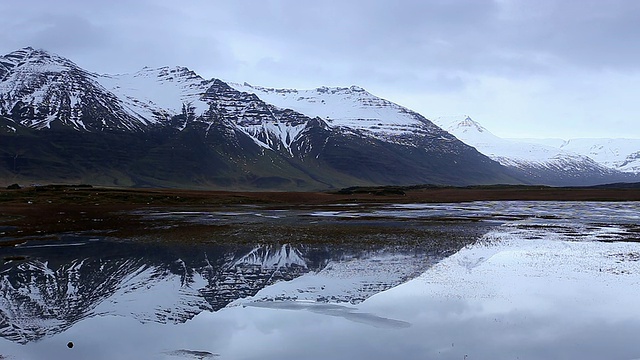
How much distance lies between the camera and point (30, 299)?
2114 centimetres

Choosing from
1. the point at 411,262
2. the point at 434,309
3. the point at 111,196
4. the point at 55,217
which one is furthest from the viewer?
the point at 111,196

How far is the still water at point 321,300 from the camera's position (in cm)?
1573

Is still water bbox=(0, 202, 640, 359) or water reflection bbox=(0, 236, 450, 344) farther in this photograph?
water reflection bbox=(0, 236, 450, 344)

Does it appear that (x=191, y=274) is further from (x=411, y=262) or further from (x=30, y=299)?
(x=411, y=262)

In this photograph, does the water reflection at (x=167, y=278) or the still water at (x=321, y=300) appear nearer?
the still water at (x=321, y=300)

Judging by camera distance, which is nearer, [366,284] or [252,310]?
[252,310]

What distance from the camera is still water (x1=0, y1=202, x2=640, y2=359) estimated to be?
15.7 meters

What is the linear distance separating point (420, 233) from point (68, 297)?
28317 mm

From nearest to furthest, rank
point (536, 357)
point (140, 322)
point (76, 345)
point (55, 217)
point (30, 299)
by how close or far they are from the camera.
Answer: point (536, 357) → point (76, 345) → point (140, 322) → point (30, 299) → point (55, 217)

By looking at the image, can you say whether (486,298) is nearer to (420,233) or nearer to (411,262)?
(411,262)

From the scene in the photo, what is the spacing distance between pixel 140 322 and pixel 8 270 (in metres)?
12.3

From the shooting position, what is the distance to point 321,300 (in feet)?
70.0

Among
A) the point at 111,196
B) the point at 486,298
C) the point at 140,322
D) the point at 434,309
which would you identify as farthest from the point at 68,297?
the point at 111,196

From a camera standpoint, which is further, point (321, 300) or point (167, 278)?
point (167, 278)
